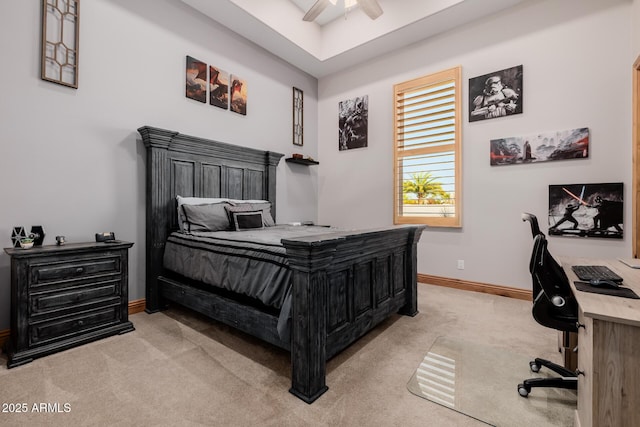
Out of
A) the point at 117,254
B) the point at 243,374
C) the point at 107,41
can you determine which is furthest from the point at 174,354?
the point at 107,41

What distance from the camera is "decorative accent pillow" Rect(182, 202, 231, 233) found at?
296cm

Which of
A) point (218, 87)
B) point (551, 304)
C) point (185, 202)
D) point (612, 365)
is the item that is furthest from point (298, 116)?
Result: point (612, 365)

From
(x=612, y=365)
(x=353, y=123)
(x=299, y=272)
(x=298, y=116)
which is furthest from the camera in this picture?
(x=298, y=116)

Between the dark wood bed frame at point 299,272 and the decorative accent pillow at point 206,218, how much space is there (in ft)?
1.03

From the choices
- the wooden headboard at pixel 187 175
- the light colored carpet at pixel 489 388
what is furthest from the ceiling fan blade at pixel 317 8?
the light colored carpet at pixel 489 388

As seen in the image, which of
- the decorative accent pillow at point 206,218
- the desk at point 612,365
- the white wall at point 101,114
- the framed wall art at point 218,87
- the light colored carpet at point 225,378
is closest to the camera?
the desk at point 612,365

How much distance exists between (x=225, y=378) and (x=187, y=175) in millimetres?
2322

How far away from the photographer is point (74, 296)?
7.26ft

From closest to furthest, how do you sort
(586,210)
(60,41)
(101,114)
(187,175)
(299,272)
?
1. (299,272)
2. (60,41)
3. (101,114)
4. (586,210)
5. (187,175)

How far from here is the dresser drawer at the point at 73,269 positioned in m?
2.06

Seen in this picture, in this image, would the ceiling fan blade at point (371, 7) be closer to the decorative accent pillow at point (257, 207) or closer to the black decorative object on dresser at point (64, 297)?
the decorative accent pillow at point (257, 207)

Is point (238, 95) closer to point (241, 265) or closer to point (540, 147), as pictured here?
point (241, 265)

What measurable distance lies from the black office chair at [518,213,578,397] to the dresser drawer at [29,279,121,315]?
9.82ft

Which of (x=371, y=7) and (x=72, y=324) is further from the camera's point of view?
(x=371, y=7)
